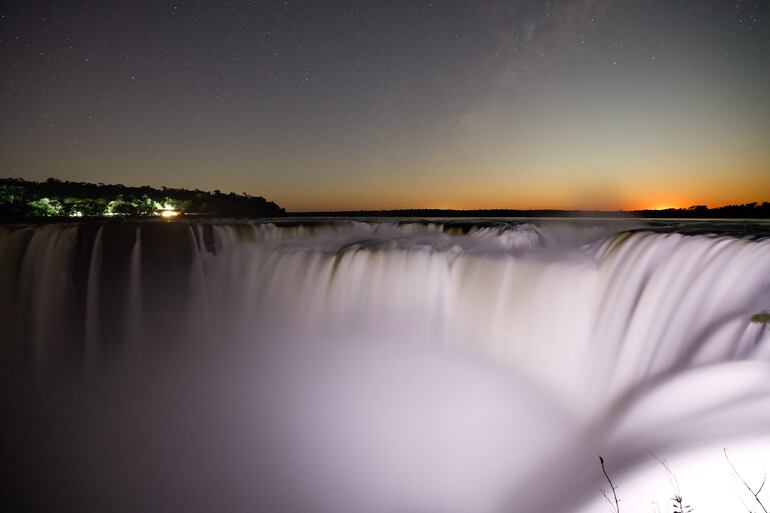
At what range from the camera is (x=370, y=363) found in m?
9.23

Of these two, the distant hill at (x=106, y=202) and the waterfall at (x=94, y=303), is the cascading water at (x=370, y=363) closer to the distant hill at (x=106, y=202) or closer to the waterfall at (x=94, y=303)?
the waterfall at (x=94, y=303)

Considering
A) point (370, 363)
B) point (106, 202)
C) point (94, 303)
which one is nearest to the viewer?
point (370, 363)

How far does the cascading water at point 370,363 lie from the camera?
187 inches

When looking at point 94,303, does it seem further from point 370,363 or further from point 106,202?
point 106,202

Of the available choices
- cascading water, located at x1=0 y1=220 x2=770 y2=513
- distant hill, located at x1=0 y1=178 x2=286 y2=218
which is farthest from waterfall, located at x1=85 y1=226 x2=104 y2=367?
distant hill, located at x1=0 y1=178 x2=286 y2=218

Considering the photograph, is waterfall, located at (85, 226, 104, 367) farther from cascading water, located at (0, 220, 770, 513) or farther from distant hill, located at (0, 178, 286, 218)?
distant hill, located at (0, 178, 286, 218)

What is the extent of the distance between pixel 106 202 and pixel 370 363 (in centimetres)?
5010

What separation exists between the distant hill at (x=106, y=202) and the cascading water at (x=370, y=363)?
26.3 metres

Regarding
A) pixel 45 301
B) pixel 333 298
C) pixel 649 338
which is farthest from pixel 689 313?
pixel 45 301

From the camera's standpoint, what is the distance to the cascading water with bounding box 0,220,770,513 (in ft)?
15.6

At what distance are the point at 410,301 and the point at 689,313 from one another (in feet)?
21.1

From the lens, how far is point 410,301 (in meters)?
10.5

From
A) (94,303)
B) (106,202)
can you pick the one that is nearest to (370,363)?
(94,303)

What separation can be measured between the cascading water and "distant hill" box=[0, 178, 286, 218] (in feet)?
86.1
